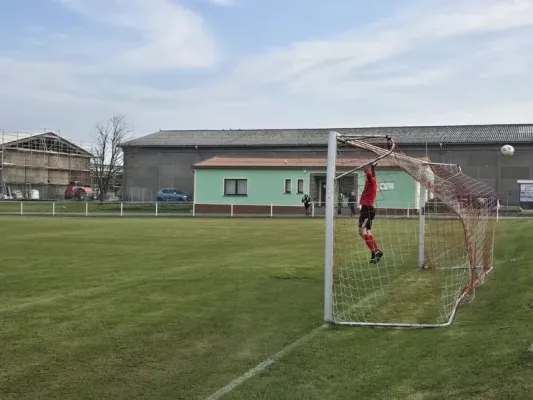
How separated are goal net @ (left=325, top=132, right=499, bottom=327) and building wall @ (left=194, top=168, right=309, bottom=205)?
29.5 metres

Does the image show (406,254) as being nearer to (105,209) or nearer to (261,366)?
Result: (261,366)

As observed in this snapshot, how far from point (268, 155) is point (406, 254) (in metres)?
45.1

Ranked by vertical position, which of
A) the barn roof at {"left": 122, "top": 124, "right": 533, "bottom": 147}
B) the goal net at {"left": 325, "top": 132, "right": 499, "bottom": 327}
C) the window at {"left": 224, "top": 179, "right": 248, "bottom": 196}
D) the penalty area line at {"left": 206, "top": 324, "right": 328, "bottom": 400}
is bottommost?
the penalty area line at {"left": 206, "top": 324, "right": 328, "bottom": 400}

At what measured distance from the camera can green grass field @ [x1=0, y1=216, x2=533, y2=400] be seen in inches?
Answer: 200

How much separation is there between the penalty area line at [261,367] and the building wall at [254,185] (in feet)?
127

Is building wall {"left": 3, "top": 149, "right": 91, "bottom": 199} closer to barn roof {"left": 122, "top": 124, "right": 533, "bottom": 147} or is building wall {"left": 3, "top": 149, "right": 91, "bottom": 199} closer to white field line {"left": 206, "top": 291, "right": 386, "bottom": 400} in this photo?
barn roof {"left": 122, "top": 124, "right": 533, "bottom": 147}

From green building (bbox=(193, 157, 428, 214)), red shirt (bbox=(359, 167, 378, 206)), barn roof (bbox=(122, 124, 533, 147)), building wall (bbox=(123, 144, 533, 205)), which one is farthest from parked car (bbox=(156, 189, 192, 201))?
red shirt (bbox=(359, 167, 378, 206))

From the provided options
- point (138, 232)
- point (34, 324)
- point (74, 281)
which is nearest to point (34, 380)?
point (34, 324)

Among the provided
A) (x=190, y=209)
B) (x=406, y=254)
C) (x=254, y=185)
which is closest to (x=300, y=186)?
(x=254, y=185)

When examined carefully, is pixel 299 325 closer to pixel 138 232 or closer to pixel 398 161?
pixel 398 161

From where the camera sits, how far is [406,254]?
15.6m

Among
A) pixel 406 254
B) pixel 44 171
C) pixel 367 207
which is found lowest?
pixel 406 254

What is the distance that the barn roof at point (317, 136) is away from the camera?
54.2m

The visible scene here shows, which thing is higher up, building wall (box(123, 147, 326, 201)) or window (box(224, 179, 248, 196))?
building wall (box(123, 147, 326, 201))
